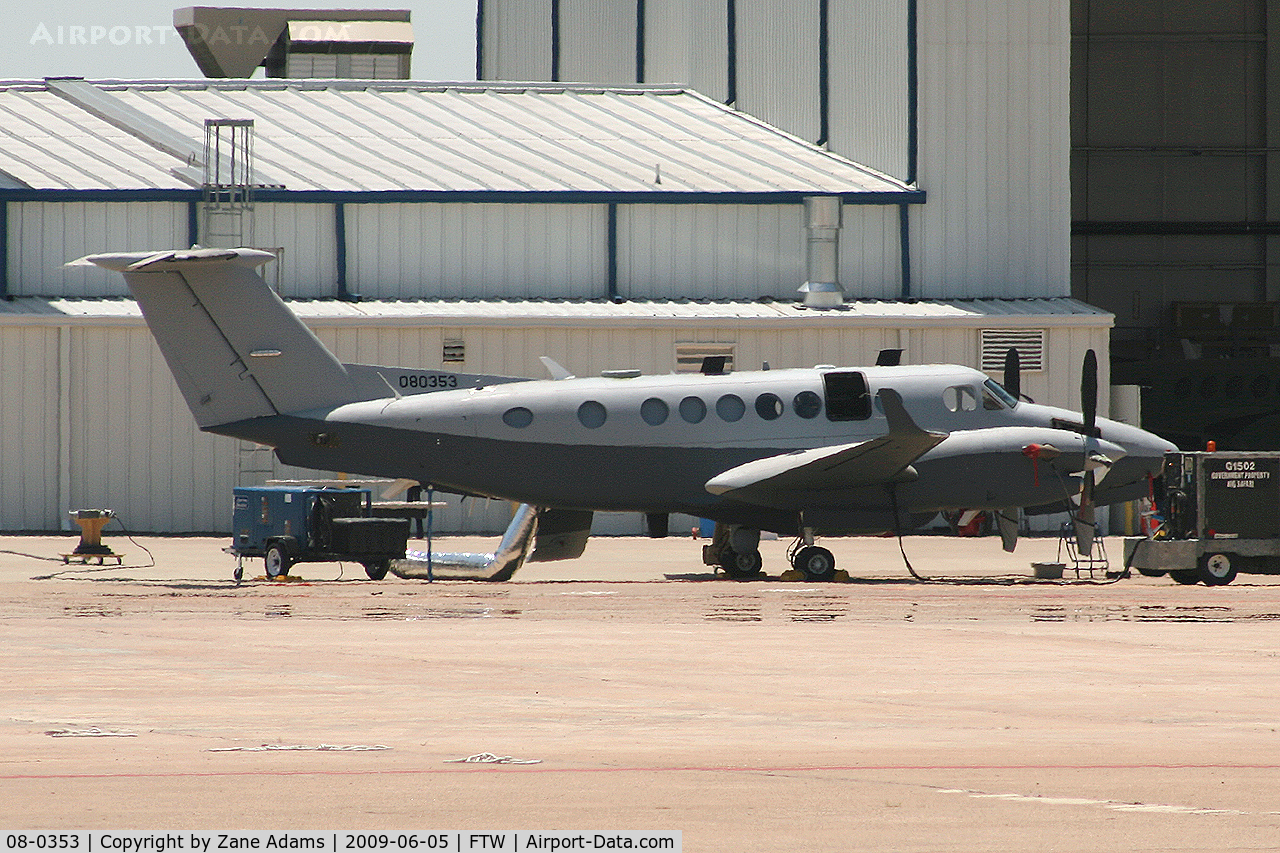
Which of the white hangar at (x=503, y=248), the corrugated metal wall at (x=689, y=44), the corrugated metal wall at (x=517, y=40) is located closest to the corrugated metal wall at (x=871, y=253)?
the white hangar at (x=503, y=248)

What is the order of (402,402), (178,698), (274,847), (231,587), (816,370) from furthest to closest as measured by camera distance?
(816,370)
(402,402)
(231,587)
(178,698)
(274,847)

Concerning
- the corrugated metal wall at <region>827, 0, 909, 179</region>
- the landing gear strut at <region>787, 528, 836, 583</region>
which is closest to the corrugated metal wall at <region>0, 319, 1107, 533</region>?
the landing gear strut at <region>787, 528, 836, 583</region>

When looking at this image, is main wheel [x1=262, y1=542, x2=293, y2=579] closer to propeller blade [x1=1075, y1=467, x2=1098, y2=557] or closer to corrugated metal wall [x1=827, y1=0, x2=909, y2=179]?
propeller blade [x1=1075, y1=467, x2=1098, y2=557]

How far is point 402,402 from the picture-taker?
24203mm

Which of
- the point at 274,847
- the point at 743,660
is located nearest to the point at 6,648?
the point at 743,660

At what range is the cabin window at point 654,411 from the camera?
24.9 metres

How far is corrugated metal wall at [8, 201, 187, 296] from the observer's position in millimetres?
35094

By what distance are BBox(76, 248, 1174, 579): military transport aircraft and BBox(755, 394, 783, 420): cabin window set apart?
0.9 inches

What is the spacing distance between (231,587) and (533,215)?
53.6ft

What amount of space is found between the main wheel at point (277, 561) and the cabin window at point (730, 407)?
23.3ft

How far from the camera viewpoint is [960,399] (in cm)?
2530

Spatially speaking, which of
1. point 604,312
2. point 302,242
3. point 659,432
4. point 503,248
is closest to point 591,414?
point 659,432

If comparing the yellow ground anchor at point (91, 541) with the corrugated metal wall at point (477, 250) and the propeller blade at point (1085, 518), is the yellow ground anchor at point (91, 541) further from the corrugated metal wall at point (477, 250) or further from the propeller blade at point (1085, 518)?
the propeller blade at point (1085, 518)

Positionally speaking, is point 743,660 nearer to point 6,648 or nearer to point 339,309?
point 6,648
